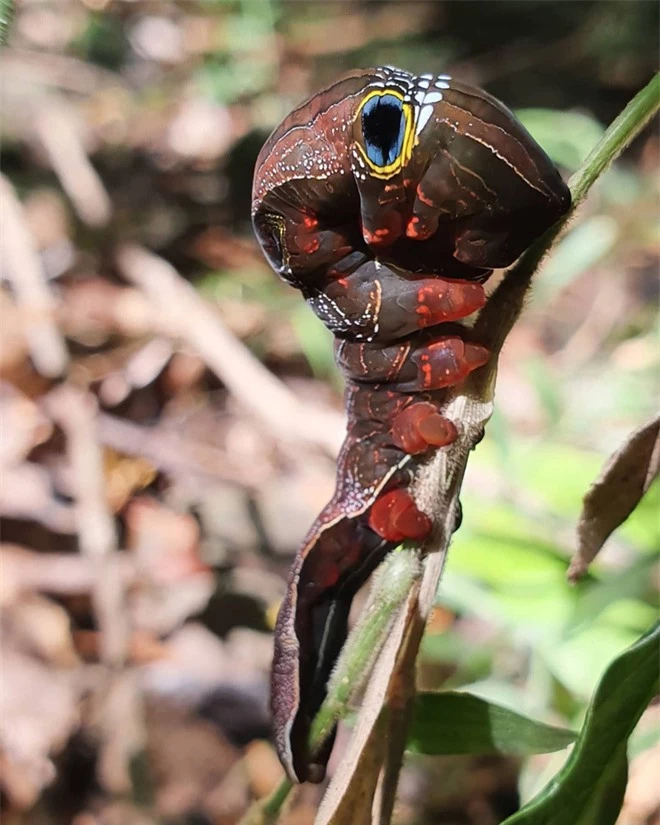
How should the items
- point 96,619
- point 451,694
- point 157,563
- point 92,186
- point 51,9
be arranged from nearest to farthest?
point 451,694 → point 96,619 → point 157,563 → point 92,186 → point 51,9

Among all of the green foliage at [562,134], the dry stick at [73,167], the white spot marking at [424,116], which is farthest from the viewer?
the dry stick at [73,167]

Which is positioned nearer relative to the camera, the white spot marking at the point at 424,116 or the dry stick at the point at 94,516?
the white spot marking at the point at 424,116

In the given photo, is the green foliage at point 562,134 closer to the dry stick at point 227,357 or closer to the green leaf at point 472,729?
the dry stick at point 227,357

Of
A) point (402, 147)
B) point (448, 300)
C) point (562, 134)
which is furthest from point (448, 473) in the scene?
point (562, 134)

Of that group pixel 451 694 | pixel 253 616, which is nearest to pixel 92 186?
pixel 253 616

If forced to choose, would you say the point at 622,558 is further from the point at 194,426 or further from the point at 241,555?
the point at 194,426

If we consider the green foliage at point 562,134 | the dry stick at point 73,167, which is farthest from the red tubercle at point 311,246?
the dry stick at point 73,167
